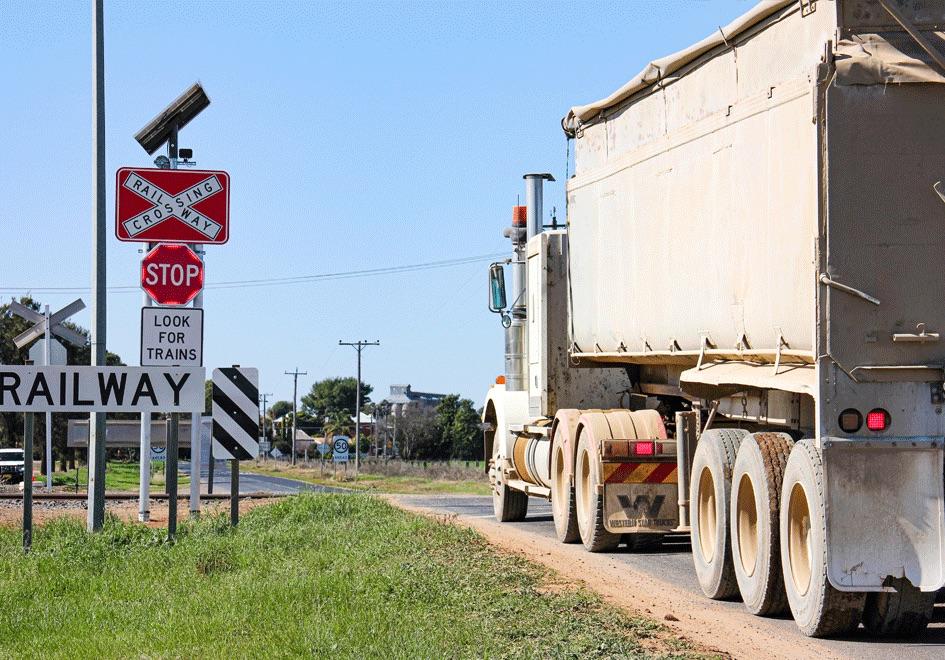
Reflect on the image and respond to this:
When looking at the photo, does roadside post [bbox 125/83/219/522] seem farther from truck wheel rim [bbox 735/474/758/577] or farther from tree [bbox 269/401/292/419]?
tree [bbox 269/401/292/419]

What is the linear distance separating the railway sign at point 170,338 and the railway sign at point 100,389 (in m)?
0.32

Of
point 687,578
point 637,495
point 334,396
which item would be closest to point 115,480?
point 637,495

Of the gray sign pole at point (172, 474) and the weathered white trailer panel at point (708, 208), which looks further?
the gray sign pole at point (172, 474)

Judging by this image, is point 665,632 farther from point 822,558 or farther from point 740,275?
point 740,275

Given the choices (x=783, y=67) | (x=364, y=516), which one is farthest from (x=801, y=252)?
(x=364, y=516)

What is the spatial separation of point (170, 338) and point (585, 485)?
469 centimetres

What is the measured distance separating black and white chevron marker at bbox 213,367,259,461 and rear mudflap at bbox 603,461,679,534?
12.6 feet

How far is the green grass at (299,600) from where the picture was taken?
7.96 meters

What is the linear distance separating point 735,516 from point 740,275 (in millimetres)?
1825

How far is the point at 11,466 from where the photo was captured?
137ft

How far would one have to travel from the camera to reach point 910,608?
350 inches

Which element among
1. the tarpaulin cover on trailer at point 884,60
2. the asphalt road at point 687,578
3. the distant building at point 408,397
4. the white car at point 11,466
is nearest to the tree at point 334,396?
the distant building at point 408,397

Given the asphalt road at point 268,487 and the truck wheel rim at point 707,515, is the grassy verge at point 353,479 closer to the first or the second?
the asphalt road at point 268,487

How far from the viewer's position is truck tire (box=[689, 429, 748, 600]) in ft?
35.7
